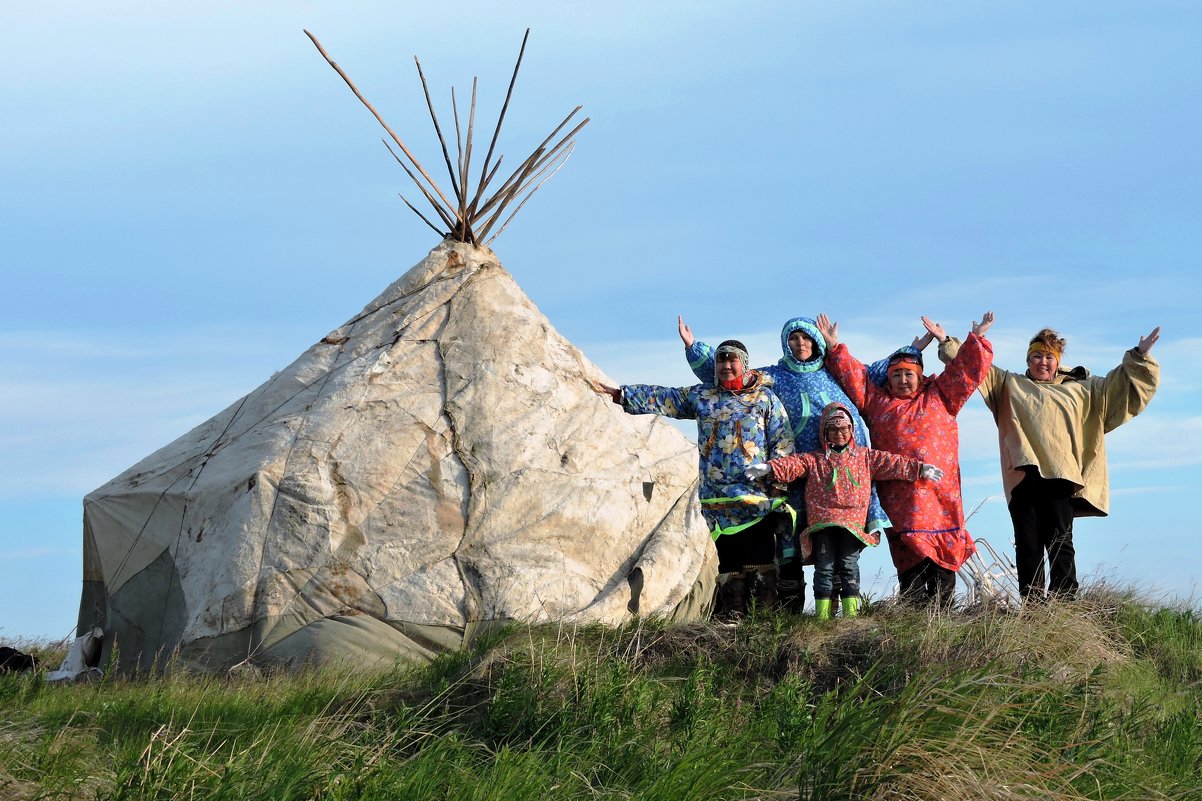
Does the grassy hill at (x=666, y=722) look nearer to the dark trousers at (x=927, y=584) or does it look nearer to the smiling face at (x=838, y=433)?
the dark trousers at (x=927, y=584)

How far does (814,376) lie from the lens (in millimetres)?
7418

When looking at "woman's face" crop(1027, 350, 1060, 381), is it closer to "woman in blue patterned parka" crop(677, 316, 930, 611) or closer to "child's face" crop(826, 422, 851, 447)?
"woman in blue patterned parka" crop(677, 316, 930, 611)

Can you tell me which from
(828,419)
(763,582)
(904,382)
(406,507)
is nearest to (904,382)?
(904,382)

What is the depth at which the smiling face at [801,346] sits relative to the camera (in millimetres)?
7406

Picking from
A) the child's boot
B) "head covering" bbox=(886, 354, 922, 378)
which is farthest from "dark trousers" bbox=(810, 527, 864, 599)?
"head covering" bbox=(886, 354, 922, 378)

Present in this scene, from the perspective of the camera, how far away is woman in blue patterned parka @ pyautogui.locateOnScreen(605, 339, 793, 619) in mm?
7074

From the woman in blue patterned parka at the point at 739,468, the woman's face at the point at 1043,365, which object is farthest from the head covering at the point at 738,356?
the woman's face at the point at 1043,365

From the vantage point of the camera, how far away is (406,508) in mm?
6891

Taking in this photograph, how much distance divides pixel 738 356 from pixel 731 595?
4.33 ft

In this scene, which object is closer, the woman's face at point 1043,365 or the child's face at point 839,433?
the child's face at point 839,433

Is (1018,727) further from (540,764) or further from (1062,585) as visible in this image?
(1062,585)

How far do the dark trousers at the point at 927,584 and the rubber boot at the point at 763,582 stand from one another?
2.26 ft

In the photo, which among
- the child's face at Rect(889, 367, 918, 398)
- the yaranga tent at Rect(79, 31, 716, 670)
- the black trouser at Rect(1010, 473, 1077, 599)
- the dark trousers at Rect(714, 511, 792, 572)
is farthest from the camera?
the black trouser at Rect(1010, 473, 1077, 599)

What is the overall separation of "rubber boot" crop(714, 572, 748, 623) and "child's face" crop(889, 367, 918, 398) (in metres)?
1.35
